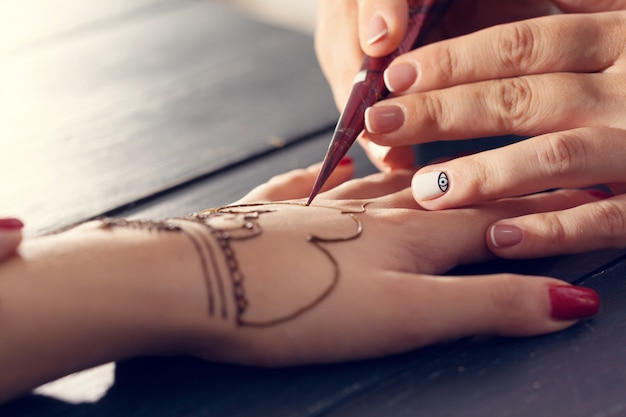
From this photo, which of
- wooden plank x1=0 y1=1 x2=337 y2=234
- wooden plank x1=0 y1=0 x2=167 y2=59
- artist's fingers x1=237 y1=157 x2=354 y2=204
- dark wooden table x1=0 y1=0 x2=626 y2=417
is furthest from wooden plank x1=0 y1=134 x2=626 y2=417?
wooden plank x1=0 y1=0 x2=167 y2=59

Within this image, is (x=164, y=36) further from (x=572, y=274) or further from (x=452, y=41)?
(x=572, y=274)

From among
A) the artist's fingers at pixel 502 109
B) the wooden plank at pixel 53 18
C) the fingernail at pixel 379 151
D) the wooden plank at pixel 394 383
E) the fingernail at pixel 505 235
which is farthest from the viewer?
the wooden plank at pixel 53 18

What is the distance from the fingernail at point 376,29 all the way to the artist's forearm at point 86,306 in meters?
0.49

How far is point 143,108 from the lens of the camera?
148 cm

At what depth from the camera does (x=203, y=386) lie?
694 millimetres

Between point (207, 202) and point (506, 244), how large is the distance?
1.57 ft

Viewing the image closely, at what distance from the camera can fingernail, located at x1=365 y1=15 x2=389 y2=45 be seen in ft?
3.40

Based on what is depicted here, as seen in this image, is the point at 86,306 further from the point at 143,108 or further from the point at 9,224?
the point at 143,108

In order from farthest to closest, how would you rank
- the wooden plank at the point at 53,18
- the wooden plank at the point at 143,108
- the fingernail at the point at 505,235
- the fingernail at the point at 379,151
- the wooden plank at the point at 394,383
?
1. the wooden plank at the point at 53,18
2. the wooden plank at the point at 143,108
3. the fingernail at the point at 379,151
4. the fingernail at the point at 505,235
5. the wooden plank at the point at 394,383

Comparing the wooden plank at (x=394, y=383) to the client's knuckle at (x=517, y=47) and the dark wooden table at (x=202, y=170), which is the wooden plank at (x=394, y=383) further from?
the client's knuckle at (x=517, y=47)

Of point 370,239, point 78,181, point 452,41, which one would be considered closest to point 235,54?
point 78,181

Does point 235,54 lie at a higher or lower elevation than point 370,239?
higher

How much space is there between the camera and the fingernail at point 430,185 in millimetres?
916

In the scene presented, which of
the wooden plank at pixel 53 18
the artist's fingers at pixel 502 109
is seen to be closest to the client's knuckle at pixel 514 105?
the artist's fingers at pixel 502 109
